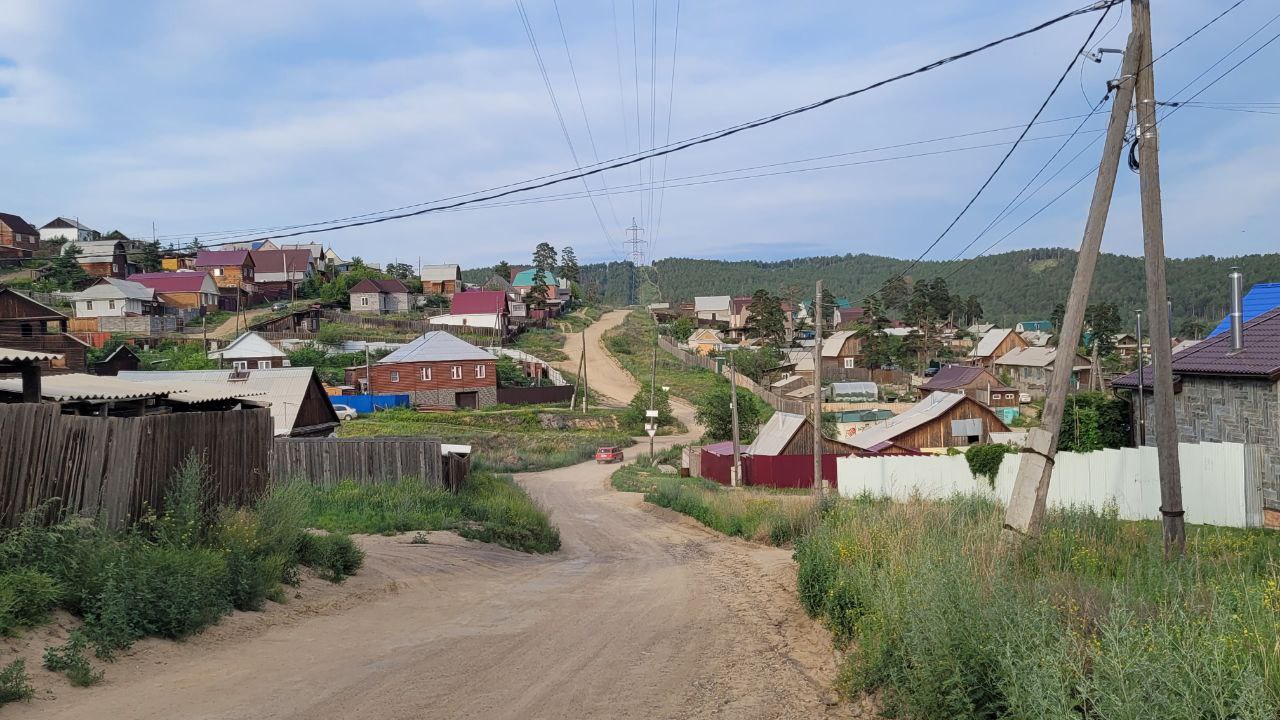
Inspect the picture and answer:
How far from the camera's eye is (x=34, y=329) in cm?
4447

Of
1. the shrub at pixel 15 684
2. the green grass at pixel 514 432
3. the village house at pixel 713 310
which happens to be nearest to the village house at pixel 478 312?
the green grass at pixel 514 432

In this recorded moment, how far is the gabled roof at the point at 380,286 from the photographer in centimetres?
9525

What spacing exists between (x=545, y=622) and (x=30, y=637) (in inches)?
201

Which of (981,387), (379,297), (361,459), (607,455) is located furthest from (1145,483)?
(379,297)

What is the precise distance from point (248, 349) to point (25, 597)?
60.7 meters

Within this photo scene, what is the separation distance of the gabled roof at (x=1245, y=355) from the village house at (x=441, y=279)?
9838 centimetres

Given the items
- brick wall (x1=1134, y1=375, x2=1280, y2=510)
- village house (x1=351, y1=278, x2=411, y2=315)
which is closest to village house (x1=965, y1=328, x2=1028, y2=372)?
village house (x1=351, y1=278, x2=411, y2=315)

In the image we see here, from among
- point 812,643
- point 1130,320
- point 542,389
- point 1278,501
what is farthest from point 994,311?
point 812,643

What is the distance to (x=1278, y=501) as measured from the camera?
18.5m

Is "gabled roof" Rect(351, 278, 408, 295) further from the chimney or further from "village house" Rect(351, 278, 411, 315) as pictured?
the chimney

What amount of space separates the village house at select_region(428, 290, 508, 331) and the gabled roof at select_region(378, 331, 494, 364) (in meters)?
22.6

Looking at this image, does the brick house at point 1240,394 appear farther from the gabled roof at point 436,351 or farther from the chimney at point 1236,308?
the gabled roof at point 436,351

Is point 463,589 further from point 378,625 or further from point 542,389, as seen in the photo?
point 542,389

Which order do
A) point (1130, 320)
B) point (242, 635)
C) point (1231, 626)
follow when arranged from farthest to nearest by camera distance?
point (1130, 320) → point (242, 635) → point (1231, 626)
